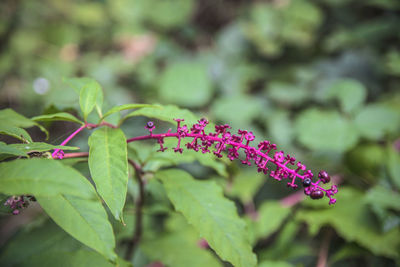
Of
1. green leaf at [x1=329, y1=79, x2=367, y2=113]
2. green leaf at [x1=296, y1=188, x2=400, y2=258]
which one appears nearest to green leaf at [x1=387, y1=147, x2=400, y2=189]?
green leaf at [x1=296, y1=188, x2=400, y2=258]

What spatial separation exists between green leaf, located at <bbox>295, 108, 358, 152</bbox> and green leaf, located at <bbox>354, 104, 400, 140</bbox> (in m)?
0.08

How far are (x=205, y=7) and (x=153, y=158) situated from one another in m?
3.87

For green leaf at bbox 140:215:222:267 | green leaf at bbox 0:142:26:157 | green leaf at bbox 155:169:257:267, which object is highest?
green leaf at bbox 0:142:26:157

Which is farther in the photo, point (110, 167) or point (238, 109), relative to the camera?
point (238, 109)

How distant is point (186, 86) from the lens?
118 inches

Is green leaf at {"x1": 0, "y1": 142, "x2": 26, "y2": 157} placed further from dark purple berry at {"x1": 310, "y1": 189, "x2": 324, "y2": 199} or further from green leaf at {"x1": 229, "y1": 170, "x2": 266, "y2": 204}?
green leaf at {"x1": 229, "y1": 170, "x2": 266, "y2": 204}

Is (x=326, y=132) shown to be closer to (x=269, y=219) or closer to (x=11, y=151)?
(x=269, y=219)

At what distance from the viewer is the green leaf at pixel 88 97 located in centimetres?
99

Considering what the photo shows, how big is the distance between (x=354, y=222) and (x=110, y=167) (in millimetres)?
1506

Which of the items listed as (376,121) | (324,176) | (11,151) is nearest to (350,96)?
(376,121)

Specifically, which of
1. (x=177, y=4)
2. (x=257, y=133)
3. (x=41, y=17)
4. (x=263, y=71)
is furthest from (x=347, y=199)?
(x=41, y=17)

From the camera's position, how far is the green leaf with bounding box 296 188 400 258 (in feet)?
5.01

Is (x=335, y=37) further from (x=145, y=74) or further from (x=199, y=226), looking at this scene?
(x=199, y=226)

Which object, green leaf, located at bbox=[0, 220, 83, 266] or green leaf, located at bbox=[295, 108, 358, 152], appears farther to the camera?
green leaf, located at bbox=[295, 108, 358, 152]
